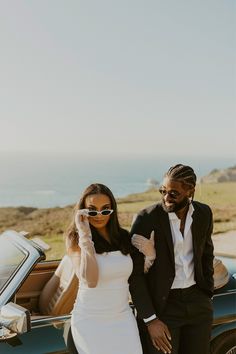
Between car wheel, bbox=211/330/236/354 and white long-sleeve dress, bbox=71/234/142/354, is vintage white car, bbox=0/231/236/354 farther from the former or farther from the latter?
white long-sleeve dress, bbox=71/234/142/354

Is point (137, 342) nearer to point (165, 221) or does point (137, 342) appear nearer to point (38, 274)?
point (165, 221)

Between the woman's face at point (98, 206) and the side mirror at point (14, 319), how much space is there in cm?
63

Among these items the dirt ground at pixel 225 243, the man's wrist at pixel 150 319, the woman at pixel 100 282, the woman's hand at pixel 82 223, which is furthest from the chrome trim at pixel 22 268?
the dirt ground at pixel 225 243

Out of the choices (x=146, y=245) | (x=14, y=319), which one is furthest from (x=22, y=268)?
(x=146, y=245)

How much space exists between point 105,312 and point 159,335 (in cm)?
33

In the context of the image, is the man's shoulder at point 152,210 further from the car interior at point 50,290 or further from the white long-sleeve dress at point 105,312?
the car interior at point 50,290

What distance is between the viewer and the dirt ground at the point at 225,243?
1230 centimetres

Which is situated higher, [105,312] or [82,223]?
[82,223]

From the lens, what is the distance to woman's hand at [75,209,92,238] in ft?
9.42

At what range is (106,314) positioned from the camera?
2895mm

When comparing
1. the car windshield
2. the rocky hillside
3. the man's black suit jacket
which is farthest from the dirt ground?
the rocky hillside

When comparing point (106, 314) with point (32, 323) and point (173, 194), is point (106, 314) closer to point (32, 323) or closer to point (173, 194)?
point (32, 323)

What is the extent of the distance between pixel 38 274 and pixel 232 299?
1669 mm

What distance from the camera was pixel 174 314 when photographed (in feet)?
9.74
